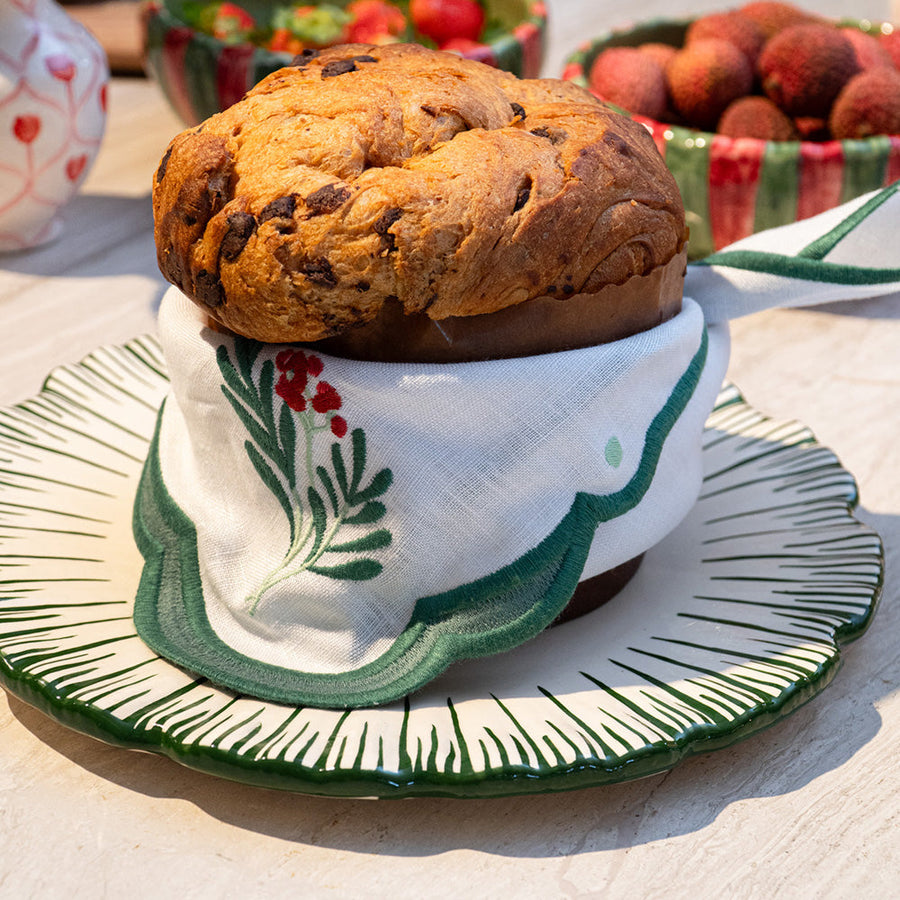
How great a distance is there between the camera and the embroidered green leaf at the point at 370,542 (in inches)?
25.6

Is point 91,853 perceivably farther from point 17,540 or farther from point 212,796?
point 17,540

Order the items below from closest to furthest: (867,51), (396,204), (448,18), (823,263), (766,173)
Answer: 1. (396,204)
2. (823,263)
3. (766,173)
4. (867,51)
5. (448,18)

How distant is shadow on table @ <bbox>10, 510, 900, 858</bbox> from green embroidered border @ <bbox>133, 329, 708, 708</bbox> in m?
0.06

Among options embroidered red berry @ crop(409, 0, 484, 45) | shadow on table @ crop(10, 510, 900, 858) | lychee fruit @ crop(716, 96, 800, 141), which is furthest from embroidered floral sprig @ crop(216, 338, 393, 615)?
embroidered red berry @ crop(409, 0, 484, 45)

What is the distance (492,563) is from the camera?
2.16 feet

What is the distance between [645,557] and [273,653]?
0.27 meters

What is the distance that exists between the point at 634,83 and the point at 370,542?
90 cm

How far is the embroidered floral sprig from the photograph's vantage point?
0.64 meters

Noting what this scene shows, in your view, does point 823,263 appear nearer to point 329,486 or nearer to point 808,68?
point 329,486

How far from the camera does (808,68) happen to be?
1.33m

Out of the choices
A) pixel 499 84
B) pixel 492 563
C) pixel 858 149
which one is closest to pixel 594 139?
pixel 499 84

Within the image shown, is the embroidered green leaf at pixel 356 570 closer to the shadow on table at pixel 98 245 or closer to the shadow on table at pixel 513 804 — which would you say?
the shadow on table at pixel 513 804

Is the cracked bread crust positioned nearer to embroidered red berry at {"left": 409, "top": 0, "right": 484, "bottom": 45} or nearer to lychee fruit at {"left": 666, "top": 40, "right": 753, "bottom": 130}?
lychee fruit at {"left": 666, "top": 40, "right": 753, "bottom": 130}

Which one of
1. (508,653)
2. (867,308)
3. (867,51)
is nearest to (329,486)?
(508,653)
